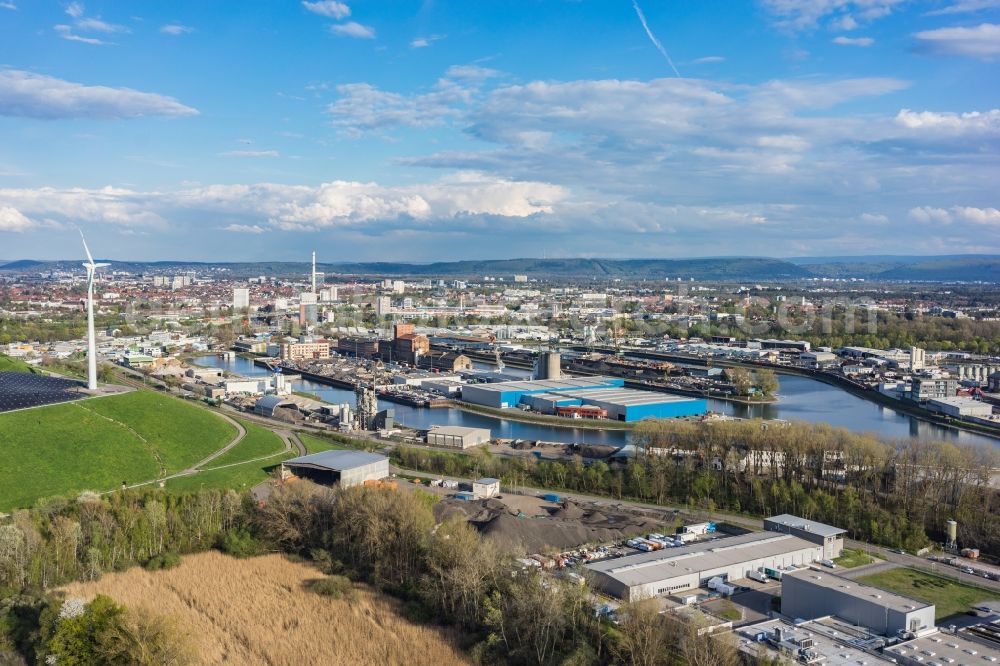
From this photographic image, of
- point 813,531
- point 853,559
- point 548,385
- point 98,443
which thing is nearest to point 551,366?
point 548,385

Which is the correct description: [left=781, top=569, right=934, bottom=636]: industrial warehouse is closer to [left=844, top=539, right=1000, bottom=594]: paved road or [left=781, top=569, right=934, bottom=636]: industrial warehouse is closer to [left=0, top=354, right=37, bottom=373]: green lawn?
[left=844, top=539, right=1000, bottom=594]: paved road

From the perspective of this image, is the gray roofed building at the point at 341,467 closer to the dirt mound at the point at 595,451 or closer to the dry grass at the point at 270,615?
the dry grass at the point at 270,615

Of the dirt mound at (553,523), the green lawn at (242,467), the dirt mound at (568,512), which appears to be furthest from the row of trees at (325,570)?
the green lawn at (242,467)

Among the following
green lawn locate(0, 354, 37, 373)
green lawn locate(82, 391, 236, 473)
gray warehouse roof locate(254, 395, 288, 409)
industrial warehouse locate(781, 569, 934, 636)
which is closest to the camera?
industrial warehouse locate(781, 569, 934, 636)

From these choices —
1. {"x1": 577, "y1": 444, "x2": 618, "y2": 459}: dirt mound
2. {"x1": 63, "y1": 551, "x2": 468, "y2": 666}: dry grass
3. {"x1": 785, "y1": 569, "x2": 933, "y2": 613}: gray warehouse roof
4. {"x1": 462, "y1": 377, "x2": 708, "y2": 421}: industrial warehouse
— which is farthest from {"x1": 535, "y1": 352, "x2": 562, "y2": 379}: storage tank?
{"x1": 785, "y1": 569, "x2": 933, "y2": 613}: gray warehouse roof

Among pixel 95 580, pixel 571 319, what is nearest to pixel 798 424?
pixel 95 580

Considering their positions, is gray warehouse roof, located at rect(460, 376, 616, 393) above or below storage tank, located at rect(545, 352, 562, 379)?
below

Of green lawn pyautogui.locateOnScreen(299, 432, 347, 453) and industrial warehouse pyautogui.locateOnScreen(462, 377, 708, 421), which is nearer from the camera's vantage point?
green lawn pyautogui.locateOnScreen(299, 432, 347, 453)
